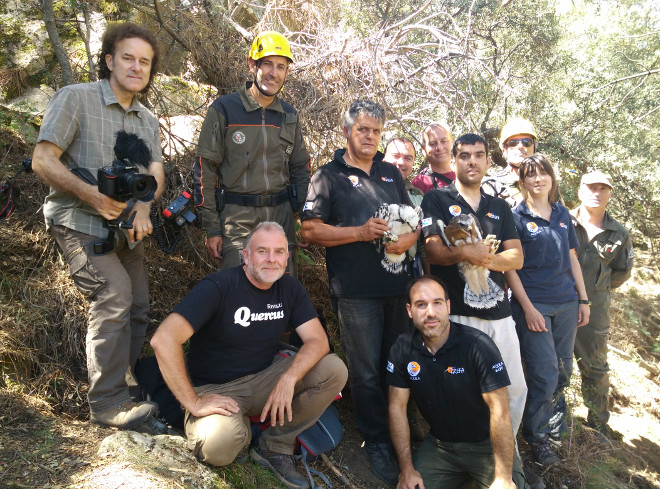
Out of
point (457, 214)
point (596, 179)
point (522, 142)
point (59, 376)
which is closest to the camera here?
point (59, 376)

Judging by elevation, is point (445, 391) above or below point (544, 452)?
above

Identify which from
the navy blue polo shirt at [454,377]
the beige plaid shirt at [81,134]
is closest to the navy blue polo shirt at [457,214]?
the navy blue polo shirt at [454,377]

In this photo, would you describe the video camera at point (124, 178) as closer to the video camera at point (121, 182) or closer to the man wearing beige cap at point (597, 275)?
the video camera at point (121, 182)

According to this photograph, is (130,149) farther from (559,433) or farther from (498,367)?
(559,433)

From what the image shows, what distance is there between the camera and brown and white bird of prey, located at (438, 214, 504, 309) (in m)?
3.59

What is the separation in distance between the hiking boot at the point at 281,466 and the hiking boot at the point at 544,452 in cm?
204

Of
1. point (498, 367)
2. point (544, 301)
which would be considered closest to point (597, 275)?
point (544, 301)

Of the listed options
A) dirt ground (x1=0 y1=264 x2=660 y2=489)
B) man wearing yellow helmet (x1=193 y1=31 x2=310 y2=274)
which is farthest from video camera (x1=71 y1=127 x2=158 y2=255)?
dirt ground (x1=0 y1=264 x2=660 y2=489)

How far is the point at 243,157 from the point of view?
383 centimetres

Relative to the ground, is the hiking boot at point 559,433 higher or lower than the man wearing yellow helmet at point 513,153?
lower

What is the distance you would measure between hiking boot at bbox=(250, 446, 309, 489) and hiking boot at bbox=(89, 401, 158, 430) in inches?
28.5

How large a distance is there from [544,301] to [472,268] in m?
0.98

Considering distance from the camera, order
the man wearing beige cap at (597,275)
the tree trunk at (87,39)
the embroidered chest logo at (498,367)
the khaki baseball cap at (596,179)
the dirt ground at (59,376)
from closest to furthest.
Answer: the dirt ground at (59,376), the embroidered chest logo at (498,367), the tree trunk at (87,39), the khaki baseball cap at (596,179), the man wearing beige cap at (597,275)

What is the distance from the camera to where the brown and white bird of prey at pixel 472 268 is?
11.8ft
